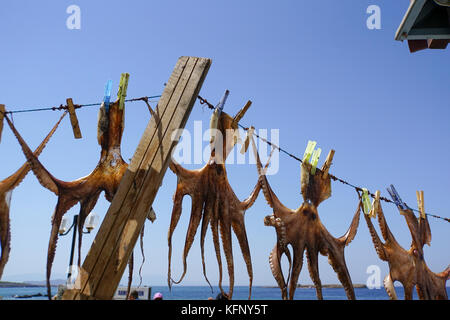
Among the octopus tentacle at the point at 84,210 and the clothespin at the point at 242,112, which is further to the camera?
the clothespin at the point at 242,112

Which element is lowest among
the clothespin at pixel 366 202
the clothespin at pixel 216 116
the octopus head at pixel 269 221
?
the octopus head at pixel 269 221

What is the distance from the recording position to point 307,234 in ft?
16.5

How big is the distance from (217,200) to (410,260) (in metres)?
3.71

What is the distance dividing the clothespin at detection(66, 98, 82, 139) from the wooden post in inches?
33.4

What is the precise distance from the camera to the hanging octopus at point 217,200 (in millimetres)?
4266

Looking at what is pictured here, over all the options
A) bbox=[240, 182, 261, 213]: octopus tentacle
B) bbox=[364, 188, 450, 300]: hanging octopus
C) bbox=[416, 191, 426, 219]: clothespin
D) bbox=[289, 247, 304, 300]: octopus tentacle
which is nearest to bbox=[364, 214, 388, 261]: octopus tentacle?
bbox=[364, 188, 450, 300]: hanging octopus

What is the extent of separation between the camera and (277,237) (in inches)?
189

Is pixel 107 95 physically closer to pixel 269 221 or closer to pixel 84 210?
pixel 84 210

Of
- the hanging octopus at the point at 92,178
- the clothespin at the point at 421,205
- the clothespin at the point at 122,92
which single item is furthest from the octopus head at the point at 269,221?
the clothespin at the point at 421,205

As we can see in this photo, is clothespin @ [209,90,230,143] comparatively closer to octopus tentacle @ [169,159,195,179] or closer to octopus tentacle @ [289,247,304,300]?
octopus tentacle @ [169,159,195,179]

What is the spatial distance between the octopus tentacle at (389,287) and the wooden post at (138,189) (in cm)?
419

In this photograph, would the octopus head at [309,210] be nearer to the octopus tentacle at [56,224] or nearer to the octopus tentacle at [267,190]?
the octopus tentacle at [267,190]
